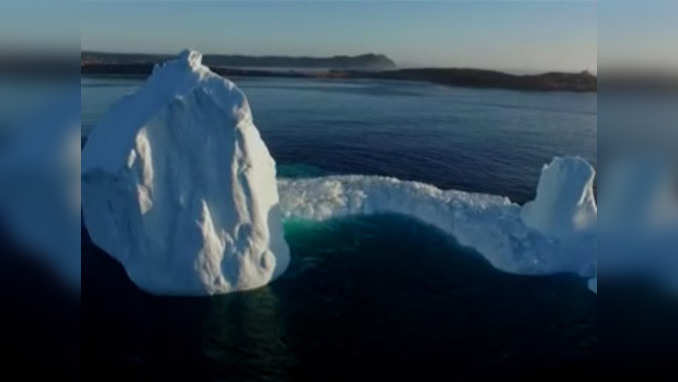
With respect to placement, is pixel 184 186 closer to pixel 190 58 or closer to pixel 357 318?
pixel 190 58

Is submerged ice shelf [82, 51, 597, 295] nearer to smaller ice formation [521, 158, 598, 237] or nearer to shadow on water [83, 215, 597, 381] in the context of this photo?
shadow on water [83, 215, 597, 381]

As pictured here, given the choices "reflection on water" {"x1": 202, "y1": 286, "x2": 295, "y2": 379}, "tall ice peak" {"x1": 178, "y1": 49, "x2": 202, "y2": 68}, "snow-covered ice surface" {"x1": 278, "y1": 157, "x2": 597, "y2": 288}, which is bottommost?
"reflection on water" {"x1": 202, "y1": 286, "x2": 295, "y2": 379}

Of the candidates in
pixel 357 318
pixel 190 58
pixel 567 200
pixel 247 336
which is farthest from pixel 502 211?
pixel 190 58

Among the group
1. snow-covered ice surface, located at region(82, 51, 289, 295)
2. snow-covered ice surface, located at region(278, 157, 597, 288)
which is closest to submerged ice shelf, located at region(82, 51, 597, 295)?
snow-covered ice surface, located at region(82, 51, 289, 295)

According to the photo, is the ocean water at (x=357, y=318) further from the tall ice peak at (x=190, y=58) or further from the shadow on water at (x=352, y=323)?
the tall ice peak at (x=190, y=58)

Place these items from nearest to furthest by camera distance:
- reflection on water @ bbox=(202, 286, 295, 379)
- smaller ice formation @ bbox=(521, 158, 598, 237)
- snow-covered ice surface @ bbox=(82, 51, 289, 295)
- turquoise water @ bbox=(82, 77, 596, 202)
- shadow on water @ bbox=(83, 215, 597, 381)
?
1. reflection on water @ bbox=(202, 286, 295, 379)
2. shadow on water @ bbox=(83, 215, 597, 381)
3. snow-covered ice surface @ bbox=(82, 51, 289, 295)
4. smaller ice formation @ bbox=(521, 158, 598, 237)
5. turquoise water @ bbox=(82, 77, 596, 202)

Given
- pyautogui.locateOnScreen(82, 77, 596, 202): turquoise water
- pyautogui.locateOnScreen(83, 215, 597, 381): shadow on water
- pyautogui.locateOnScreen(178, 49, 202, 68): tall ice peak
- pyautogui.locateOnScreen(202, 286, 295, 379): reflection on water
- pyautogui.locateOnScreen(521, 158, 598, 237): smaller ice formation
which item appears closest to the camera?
pyautogui.locateOnScreen(202, 286, 295, 379): reflection on water
